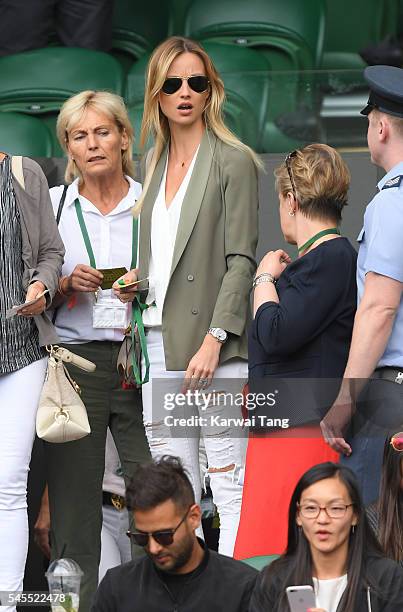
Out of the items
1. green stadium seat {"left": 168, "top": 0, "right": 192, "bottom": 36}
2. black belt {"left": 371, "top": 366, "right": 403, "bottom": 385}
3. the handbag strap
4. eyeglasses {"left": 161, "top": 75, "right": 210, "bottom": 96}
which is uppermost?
green stadium seat {"left": 168, "top": 0, "right": 192, "bottom": 36}

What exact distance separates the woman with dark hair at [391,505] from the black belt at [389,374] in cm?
16

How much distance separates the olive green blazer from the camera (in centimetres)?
504

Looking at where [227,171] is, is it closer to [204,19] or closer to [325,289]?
[325,289]

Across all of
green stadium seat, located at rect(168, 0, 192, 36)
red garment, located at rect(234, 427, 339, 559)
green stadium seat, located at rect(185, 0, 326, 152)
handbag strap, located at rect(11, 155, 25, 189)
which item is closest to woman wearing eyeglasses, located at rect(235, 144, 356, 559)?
red garment, located at rect(234, 427, 339, 559)

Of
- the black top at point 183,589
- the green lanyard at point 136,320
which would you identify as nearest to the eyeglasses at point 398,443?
the black top at point 183,589

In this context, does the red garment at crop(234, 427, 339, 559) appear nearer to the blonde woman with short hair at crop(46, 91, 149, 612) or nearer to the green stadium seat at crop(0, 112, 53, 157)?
the blonde woman with short hair at crop(46, 91, 149, 612)

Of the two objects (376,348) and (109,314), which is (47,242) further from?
(376,348)

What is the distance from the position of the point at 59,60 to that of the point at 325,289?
352cm

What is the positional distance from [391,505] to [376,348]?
453 millimetres

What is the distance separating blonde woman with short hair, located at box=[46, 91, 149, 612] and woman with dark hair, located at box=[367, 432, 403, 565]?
108cm

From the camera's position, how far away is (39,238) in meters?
5.14

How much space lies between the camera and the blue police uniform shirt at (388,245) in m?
4.48

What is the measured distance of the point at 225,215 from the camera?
512 cm

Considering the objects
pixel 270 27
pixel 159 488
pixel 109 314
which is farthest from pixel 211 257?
pixel 270 27
